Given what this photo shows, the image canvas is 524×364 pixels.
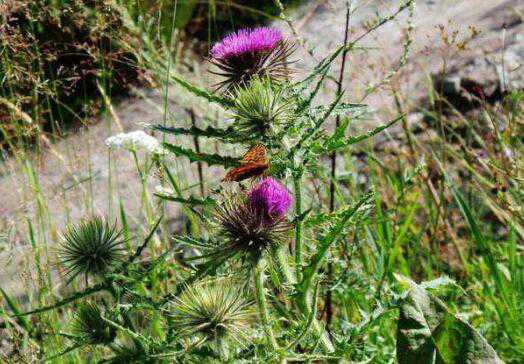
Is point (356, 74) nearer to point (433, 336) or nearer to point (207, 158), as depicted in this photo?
point (433, 336)

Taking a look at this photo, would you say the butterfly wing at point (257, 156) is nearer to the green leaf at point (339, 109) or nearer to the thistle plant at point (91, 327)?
the green leaf at point (339, 109)

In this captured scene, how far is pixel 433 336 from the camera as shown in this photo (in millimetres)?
1909

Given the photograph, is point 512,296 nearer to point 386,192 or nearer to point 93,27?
point 386,192

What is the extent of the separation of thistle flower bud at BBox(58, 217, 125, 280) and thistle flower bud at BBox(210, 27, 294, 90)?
50cm

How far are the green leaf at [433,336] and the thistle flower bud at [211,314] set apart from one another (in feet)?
1.32

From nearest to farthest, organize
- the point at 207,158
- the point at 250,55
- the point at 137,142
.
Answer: the point at 207,158 < the point at 250,55 < the point at 137,142

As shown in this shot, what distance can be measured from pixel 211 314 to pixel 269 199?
1.00 feet

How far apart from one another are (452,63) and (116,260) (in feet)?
11.9

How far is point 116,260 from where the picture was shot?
198cm

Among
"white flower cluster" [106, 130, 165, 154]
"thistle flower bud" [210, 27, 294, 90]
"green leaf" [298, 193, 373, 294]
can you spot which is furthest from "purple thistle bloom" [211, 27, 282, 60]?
"white flower cluster" [106, 130, 165, 154]

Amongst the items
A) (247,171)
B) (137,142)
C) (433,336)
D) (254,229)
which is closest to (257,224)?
(254,229)

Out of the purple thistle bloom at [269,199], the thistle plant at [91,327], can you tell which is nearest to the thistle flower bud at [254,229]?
the purple thistle bloom at [269,199]

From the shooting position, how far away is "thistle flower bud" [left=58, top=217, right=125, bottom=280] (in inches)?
77.8

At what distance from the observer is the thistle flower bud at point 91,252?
77.8 inches
